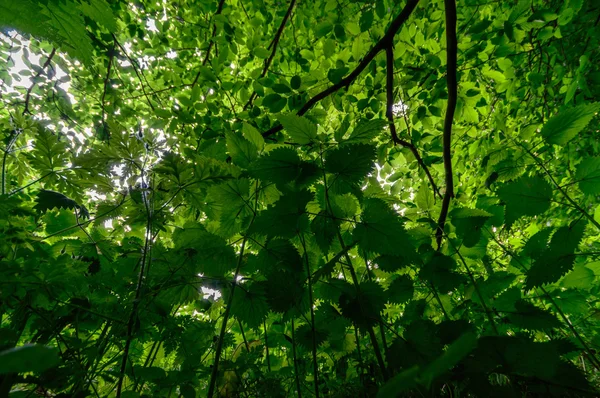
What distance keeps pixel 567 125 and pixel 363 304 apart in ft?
2.34

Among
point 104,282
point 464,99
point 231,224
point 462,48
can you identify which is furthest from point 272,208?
point 462,48

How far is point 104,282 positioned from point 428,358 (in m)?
0.87

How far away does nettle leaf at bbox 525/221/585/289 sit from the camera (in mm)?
576

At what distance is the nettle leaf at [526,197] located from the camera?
2.20 feet

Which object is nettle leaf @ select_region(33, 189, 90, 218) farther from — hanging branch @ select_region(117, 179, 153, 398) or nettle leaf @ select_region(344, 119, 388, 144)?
nettle leaf @ select_region(344, 119, 388, 144)

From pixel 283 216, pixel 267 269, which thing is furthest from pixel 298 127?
pixel 267 269

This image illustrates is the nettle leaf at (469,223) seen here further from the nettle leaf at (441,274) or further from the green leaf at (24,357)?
the green leaf at (24,357)

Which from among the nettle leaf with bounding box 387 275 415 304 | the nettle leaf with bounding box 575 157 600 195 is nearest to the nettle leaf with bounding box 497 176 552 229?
the nettle leaf with bounding box 575 157 600 195

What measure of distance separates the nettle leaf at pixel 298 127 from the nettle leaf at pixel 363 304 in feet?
1.17

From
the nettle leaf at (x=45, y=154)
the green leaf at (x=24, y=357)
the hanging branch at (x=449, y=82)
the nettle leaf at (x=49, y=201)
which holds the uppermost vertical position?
the hanging branch at (x=449, y=82)

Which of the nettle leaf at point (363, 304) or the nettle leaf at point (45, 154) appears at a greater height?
the nettle leaf at point (45, 154)

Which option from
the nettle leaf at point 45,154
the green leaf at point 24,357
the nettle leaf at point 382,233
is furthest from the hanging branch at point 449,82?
the nettle leaf at point 45,154

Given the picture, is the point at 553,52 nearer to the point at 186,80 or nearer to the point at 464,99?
the point at 464,99

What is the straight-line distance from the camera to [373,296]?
1.84ft
